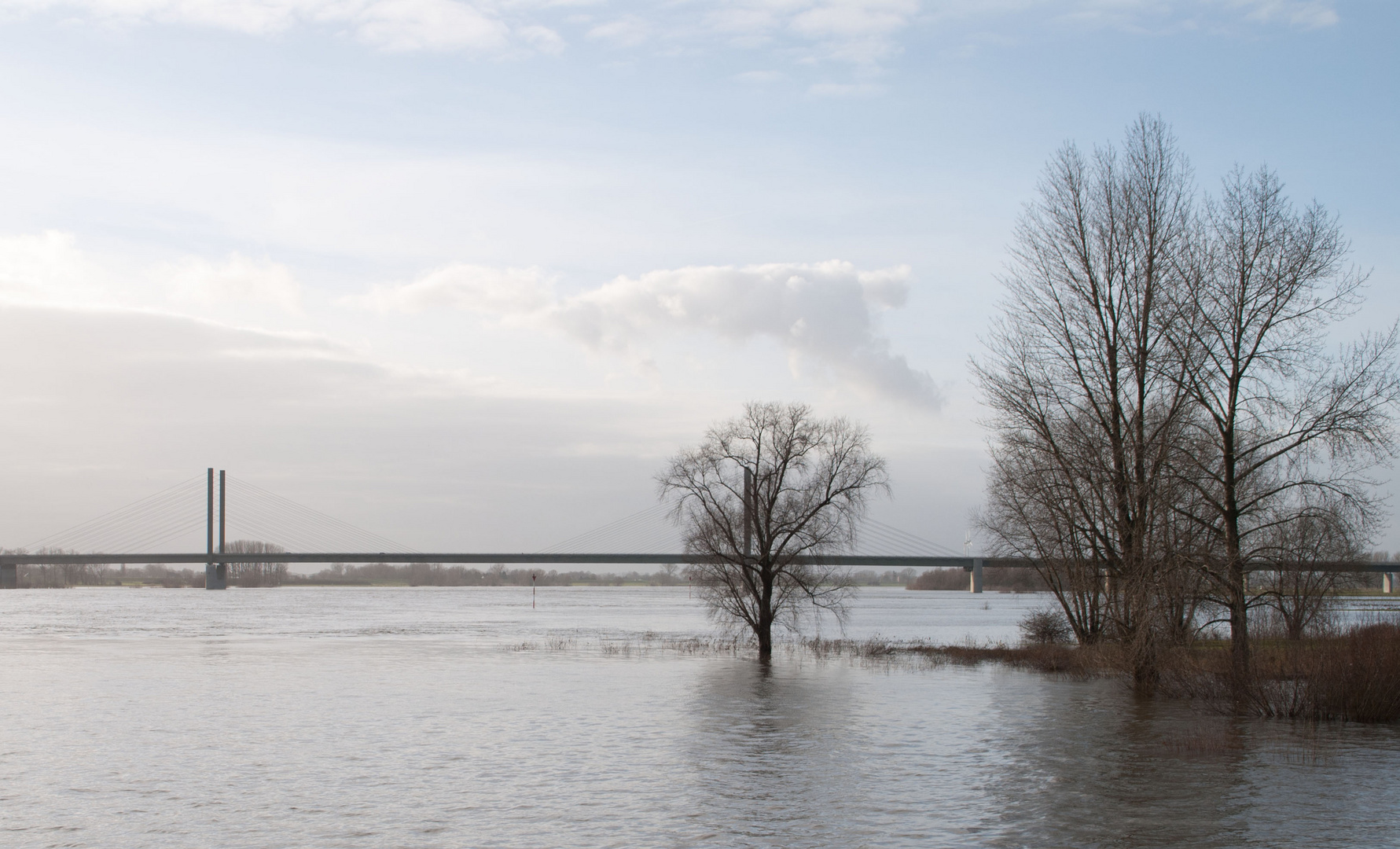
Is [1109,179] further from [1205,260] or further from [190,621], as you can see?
[190,621]

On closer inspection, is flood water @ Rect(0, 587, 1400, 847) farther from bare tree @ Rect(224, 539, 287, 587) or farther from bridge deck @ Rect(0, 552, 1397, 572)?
bare tree @ Rect(224, 539, 287, 587)

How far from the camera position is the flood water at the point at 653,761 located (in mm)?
14719

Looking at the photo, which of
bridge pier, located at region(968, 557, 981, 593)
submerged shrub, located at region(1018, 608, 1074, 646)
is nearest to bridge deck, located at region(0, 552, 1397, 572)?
bridge pier, located at region(968, 557, 981, 593)

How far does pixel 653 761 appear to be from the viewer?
2023 centimetres

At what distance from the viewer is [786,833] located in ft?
47.3

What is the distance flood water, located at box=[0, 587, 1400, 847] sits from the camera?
1472 centimetres

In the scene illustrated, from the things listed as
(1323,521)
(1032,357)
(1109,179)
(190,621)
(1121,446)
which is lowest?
(190,621)

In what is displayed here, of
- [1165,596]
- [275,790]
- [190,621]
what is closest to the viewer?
[275,790]

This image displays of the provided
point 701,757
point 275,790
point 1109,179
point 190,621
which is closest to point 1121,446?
point 1109,179

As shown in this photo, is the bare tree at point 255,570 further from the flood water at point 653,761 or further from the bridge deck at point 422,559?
the flood water at point 653,761

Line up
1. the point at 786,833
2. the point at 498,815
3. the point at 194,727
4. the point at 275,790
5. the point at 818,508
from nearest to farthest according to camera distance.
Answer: the point at 786,833 → the point at 498,815 → the point at 275,790 → the point at 194,727 → the point at 818,508

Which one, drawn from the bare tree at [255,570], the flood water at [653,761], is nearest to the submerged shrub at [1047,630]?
the flood water at [653,761]

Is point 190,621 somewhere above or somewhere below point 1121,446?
below

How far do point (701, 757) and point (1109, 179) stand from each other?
63.7 ft
